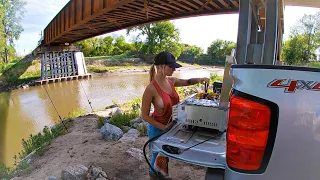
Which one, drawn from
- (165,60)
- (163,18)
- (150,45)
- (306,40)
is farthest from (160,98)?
(150,45)

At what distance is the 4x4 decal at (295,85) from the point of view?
1.03 meters

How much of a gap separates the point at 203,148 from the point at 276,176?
1.99ft

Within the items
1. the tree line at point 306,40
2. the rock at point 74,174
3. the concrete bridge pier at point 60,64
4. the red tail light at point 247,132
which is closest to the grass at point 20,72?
the concrete bridge pier at point 60,64

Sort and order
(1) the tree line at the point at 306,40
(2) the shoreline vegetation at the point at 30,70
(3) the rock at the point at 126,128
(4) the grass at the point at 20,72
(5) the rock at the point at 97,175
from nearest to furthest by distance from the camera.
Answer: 1. (1) the tree line at the point at 306,40
2. (5) the rock at the point at 97,175
3. (3) the rock at the point at 126,128
4. (2) the shoreline vegetation at the point at 30,70
5. (4) the grass at the point at 20,72

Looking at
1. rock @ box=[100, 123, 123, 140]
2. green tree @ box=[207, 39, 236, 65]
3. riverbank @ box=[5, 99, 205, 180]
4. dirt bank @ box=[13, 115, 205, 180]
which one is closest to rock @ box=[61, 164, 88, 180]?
riverbank @ box=[5, 99, 205, 180]

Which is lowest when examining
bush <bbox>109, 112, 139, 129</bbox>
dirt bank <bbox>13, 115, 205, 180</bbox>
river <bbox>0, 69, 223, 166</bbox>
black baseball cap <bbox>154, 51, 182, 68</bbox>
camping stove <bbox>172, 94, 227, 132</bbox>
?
river <bbox>0, 69, 223, 166</bbox>

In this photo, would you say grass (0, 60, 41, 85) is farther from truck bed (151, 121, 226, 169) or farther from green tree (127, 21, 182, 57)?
truck bed (151, 121, 226, 169)

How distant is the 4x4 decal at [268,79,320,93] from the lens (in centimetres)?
103

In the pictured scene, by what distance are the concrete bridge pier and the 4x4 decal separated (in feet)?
87.9

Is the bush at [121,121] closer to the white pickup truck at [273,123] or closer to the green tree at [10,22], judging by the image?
the white pickup truck at [273,123]

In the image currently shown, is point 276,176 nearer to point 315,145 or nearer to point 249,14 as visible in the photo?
point 315,145

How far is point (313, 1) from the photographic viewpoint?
3.38m

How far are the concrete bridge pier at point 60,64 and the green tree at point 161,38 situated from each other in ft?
76.5

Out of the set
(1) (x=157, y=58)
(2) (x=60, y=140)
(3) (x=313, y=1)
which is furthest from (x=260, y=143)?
(2) (x=60, y=140)
